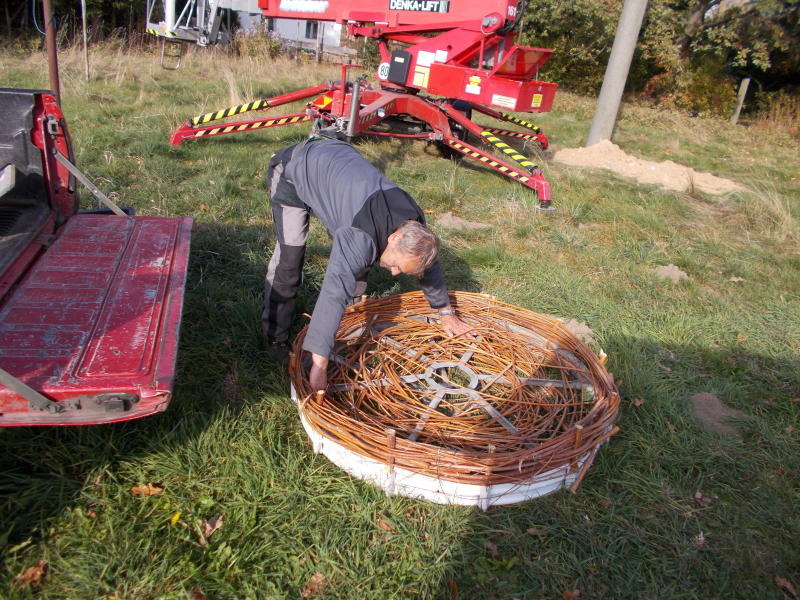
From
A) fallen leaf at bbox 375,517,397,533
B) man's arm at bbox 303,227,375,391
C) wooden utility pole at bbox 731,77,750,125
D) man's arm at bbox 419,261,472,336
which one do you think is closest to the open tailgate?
man's arm at bbox 303,227,375,391

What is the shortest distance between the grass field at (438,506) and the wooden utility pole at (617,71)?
5.00 m

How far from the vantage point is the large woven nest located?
2.33 meters

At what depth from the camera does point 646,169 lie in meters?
8.55

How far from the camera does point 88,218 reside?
3035 mm

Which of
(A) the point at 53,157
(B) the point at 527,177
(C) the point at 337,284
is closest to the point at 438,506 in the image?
(C) the point at 337,284

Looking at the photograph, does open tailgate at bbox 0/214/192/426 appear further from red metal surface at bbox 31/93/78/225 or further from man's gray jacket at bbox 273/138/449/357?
man's gray jacket at bbox 273/138/449/357

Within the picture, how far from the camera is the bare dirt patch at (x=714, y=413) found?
3080 mm

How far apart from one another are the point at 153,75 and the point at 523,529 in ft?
35.1

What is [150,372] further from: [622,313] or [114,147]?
[114,147]

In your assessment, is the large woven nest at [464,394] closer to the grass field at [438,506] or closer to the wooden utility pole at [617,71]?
the grass field at [438,506]

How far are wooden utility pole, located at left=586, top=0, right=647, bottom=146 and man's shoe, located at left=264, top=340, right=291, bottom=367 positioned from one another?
27.8 feet

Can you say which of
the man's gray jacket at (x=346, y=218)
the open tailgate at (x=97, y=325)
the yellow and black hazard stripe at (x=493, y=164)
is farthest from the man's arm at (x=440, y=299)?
the yellow and black hazard stripe at (x=493, y=164)

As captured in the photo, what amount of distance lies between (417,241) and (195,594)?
1540 mm

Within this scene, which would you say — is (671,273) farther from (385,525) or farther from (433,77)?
(433,77)
